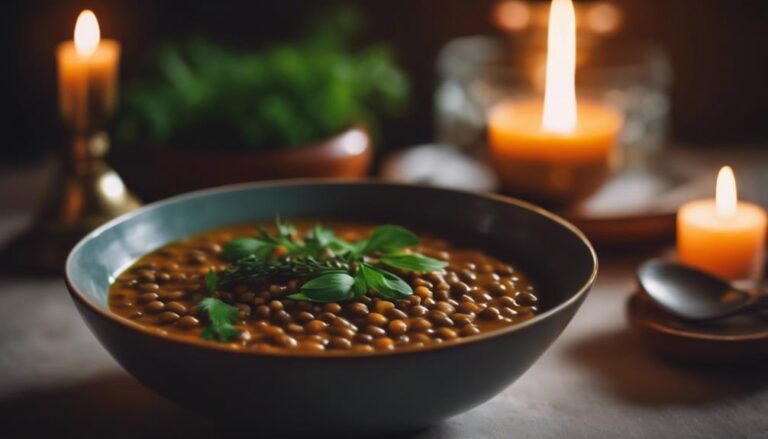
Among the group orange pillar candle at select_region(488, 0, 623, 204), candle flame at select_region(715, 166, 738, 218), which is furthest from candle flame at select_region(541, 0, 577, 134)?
candle flame at select_region(715, 166, 738, 218)

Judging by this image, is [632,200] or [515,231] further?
[632,200]

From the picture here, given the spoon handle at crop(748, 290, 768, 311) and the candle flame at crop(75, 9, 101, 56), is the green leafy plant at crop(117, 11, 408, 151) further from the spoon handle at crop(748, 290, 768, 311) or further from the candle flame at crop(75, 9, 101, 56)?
the spoon handle at crop(748, 290, 768, 311)

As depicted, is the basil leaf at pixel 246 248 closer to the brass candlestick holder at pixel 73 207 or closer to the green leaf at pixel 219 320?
the green leaf at pixel 219 320

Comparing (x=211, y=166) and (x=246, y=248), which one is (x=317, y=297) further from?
(x=211, y=166)

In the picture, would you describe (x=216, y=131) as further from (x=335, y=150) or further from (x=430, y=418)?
(x=430, y=418)

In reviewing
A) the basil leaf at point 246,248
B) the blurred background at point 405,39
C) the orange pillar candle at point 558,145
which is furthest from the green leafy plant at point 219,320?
the blurred background at point 405,39

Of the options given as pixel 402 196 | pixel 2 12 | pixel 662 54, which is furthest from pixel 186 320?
pixel 662 54

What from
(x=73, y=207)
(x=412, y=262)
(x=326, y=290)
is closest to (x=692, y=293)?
(x=412, y=262)
